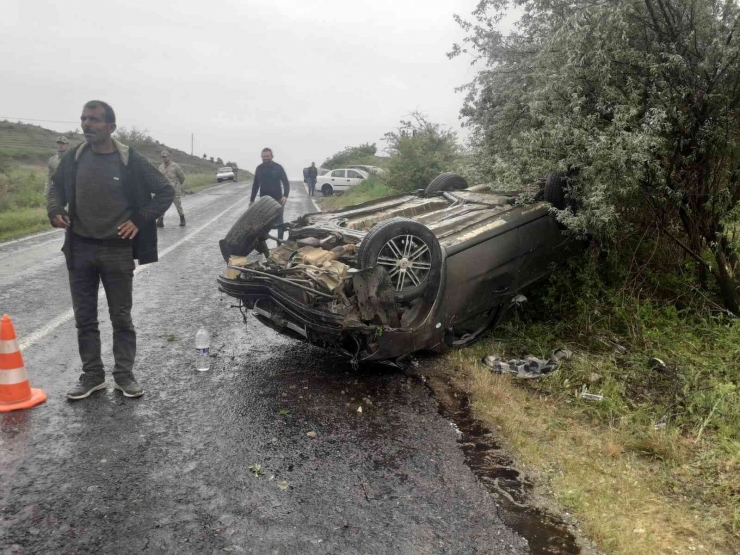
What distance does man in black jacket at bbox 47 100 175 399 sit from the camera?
158 inches

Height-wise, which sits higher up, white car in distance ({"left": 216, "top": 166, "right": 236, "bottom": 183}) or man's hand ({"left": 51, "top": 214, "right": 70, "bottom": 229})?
white car in distance ({"left": 216, "top": 166, "right": 236, "bottom": 183})

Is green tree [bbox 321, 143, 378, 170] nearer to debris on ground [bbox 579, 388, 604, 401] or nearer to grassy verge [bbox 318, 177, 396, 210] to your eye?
grassy verge [bbox 318, 177, 396, 210]

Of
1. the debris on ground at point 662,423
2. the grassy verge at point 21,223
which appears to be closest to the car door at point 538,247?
the debris on ground at point 662,423

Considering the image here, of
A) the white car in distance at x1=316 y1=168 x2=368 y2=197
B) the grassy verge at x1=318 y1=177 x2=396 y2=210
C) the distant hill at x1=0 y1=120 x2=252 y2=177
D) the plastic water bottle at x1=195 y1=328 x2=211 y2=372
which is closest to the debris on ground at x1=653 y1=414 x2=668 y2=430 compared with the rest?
the plastic water bottle at x1=195 y1=328 x2=211 y2=372

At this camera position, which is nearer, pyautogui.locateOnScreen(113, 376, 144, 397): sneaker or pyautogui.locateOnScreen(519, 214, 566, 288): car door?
pyautogui.locateOnScreen(113, 376, 144, 397): sneaker

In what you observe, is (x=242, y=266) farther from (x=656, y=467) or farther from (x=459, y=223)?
(x=656, y=467)

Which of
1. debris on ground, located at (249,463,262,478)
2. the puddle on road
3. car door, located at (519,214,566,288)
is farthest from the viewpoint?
car door, located at (519,214,566,288)

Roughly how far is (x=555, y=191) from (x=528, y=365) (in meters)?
1.89

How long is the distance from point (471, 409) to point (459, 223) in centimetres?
182

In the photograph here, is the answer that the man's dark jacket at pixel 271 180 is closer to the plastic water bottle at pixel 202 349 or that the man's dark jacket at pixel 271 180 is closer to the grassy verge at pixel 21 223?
the grassy verge at pixel 21 223

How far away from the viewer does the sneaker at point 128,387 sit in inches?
159

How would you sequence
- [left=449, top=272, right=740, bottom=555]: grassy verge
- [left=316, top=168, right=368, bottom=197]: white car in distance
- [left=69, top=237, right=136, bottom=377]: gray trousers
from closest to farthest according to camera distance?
1. [left=449, top=272, right=740, bottom=555]: grassy verge
2. [left=69, top=237, right=136, bottom=377]: gray trousers
3. [left=316, top=168, right=368, bottom=197]: white car in distance

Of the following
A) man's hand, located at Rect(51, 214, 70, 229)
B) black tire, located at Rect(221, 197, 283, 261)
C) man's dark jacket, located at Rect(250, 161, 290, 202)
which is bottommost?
black tire, located at Rect(221, 197, 283, 261)

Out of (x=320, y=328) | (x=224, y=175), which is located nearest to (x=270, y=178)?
(x=320, y=328)
